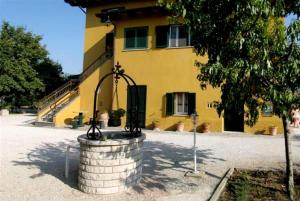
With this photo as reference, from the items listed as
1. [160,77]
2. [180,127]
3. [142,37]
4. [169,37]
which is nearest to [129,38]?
[142,37]

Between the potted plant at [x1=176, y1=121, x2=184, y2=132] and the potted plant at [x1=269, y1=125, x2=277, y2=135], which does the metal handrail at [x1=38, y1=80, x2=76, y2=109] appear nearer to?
the potted plant at [x1=176, y1=121, x2=184, y2=132]

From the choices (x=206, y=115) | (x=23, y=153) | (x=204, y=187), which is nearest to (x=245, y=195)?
(x=204, y=187)

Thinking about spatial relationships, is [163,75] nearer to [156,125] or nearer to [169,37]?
[169,37]

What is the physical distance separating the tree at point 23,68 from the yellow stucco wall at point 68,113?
1010 cm

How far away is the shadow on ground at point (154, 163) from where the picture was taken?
7.73m

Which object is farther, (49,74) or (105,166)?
(49,74)

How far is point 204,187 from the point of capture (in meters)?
7.46

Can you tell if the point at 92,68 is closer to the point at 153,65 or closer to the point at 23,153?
the point at 153,65

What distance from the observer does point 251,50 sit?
6000 millimetres

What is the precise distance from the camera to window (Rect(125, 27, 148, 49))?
765 inches

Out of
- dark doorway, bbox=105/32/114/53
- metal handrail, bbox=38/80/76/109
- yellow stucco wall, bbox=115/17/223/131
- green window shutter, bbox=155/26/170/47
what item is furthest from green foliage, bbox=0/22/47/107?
green window shutter, bbox=155/26/170/47

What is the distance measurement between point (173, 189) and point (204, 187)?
74 centimetres

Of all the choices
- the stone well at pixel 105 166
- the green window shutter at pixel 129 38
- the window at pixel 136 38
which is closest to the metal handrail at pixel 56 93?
the green window shutter at pixel 129 38

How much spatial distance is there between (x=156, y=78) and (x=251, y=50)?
517 inches
